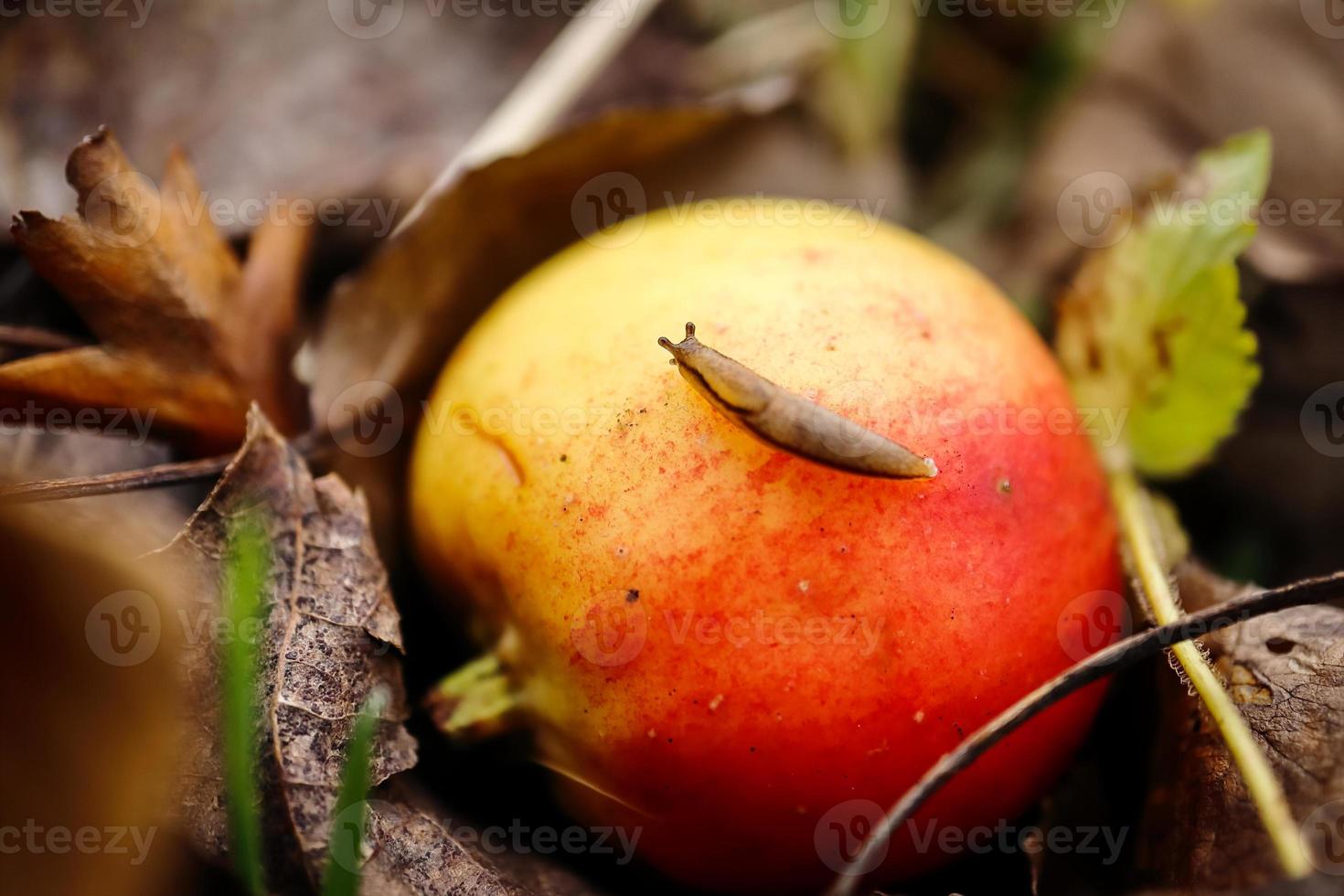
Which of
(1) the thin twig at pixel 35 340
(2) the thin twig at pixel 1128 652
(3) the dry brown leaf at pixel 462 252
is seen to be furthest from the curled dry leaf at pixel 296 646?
(2) the thin twig at pixel 1128 652

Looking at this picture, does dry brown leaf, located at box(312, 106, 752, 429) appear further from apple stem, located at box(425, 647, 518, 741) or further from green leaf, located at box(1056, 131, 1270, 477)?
green leaf, located at box(1056, 131, 1270, 477)

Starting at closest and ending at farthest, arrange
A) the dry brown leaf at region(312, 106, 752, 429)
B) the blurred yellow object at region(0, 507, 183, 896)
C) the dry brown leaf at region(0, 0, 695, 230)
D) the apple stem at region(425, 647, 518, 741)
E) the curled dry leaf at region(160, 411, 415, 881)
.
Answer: the blurred yellow object at region(0, 507, 183, 896), the curled dry leaf at region(160, 411, 415, 881), the apple stem at region(425, 647, 518, 741), the dry brown leaf at region(312, 106, 752, 429), the dry brown leaf at region(0, 0, 695, 230)

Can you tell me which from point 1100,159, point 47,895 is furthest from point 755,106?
point 47,895

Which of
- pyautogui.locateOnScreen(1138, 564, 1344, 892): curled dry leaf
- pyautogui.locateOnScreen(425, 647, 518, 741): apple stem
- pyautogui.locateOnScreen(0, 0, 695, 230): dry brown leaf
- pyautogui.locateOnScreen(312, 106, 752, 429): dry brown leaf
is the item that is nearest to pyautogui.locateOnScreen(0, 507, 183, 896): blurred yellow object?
pyautogui.locateOnScreen(425, 647, 518, 741): apple stem

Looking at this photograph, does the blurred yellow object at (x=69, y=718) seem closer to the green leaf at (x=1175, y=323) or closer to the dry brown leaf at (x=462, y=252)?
the dry brown leaf at (x=462, y=252)

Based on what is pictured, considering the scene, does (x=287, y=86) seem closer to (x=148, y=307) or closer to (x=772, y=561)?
(x=148, y=307)
